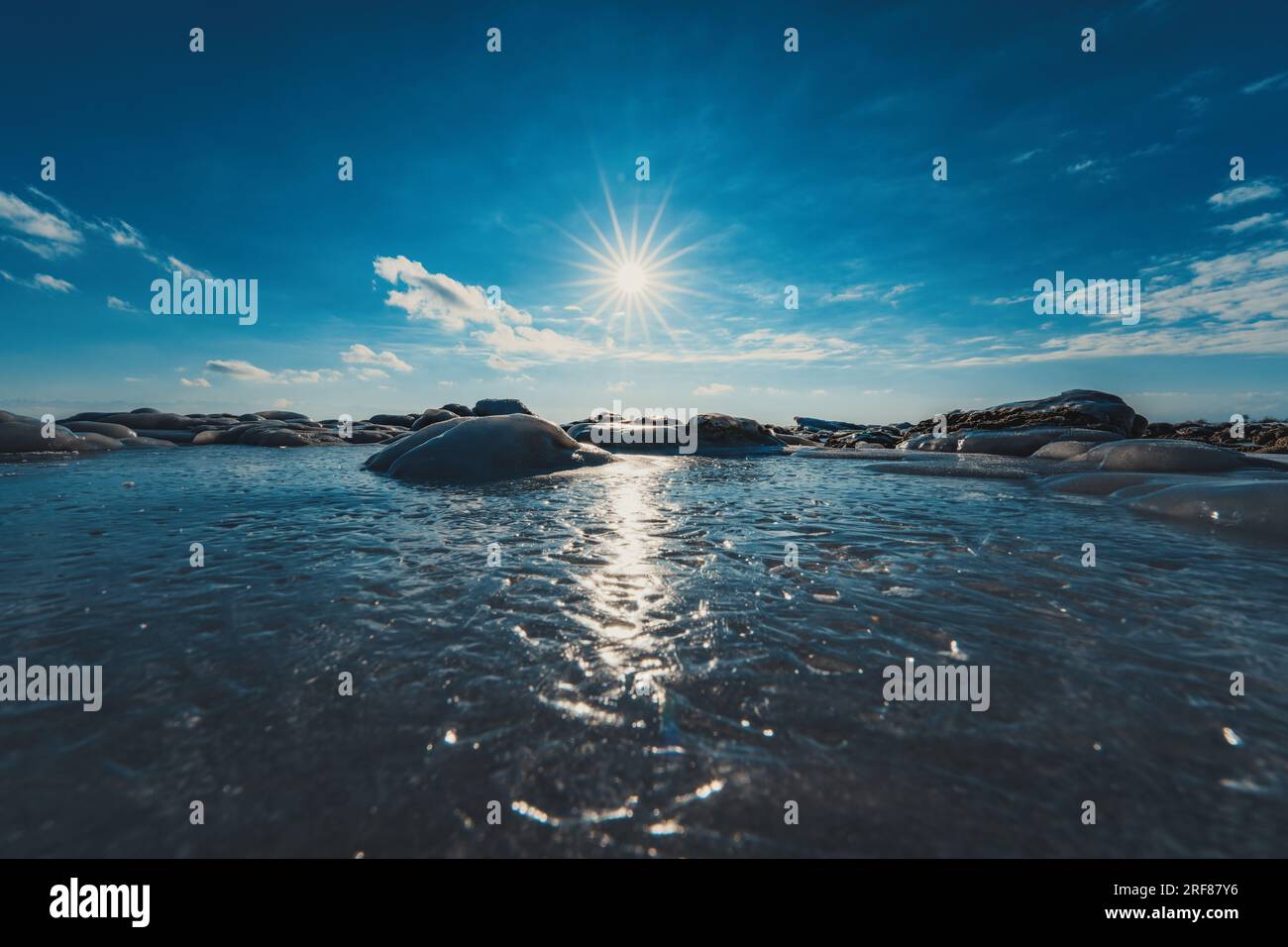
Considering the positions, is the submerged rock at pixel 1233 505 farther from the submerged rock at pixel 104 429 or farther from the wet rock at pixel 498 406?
the submerged rock at pixel 104 429

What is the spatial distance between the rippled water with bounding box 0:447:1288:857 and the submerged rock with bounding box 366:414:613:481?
18.2ft

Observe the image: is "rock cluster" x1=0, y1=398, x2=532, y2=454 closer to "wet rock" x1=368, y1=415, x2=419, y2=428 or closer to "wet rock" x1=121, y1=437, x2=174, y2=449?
"wet rock" x1=121, y1=437, x2=174, y2=449

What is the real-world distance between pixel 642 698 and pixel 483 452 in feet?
31.3

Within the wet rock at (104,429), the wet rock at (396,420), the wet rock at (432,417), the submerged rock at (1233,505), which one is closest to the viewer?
the submerged rock at (1233,505)

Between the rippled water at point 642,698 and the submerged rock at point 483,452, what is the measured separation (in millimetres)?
5538

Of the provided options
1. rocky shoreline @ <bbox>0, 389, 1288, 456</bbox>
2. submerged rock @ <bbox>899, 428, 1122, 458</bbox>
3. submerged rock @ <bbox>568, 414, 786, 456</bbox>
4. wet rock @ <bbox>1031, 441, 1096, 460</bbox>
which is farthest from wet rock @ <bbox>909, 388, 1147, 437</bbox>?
submerged rock @ <bbox>568, 414, 786, 456</bbox>

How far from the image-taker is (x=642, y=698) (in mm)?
2160

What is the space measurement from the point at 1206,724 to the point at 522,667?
9.67 ft

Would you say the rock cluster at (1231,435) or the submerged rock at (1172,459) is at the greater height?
the rock cluster at (1231,435)

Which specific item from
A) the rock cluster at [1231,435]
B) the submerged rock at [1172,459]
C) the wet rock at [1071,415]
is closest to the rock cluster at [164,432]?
the submerged rock at [1172,459]

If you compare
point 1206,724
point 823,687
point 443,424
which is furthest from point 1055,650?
point 443,424

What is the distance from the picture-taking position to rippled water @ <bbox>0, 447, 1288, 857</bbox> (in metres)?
1.48

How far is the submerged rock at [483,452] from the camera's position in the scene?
10461 millimetres

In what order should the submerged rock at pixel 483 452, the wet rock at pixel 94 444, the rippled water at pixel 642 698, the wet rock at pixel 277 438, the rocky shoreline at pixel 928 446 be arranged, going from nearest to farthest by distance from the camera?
the rippled water at pixel 642 698, the rocky shoreline at pixel 928 446, the submerged rock at pixel 483 452, the wet rock at pixel 94 444, the wet rock at pixel 277 438
